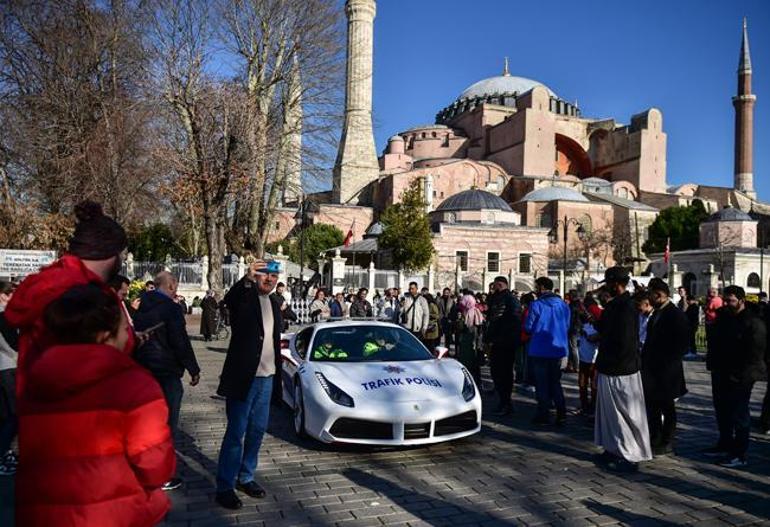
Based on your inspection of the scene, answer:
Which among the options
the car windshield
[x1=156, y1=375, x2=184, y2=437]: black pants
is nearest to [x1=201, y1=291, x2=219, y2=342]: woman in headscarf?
the car windshield

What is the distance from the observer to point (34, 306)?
7.90 feet

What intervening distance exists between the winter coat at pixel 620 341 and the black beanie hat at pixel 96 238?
4388 mm

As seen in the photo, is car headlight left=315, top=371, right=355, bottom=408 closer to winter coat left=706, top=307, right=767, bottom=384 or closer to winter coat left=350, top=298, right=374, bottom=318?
winter coat left=706, top=307, right=767, bottom=384

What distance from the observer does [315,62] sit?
786 inches

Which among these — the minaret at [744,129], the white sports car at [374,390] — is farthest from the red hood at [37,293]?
the minaret at [744,129]

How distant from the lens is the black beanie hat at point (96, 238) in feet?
9.25

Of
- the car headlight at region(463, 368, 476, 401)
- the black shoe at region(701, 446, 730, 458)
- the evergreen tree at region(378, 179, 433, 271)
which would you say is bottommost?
the black shoe at region(701, 446, 730, 458)

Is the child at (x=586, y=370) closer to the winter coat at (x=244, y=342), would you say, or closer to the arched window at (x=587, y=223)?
the winter coat at (x=244, y=342)

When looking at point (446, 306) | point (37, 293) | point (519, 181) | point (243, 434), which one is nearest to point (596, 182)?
point (519, 181)

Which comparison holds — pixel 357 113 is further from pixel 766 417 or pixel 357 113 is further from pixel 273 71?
pixel 766 417

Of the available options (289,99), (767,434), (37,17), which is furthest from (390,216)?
(767,434)

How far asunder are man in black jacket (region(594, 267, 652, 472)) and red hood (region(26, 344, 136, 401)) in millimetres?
4651

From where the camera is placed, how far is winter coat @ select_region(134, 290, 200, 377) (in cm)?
489

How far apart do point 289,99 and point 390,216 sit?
789 inches
